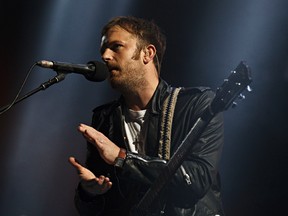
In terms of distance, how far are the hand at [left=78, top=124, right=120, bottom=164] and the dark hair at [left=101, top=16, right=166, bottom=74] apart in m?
0.70

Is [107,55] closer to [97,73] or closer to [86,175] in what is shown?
[97,73]

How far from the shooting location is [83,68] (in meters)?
1.84

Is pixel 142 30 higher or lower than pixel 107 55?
higher

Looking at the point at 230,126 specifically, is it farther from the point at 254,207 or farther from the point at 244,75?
the point at 244,75

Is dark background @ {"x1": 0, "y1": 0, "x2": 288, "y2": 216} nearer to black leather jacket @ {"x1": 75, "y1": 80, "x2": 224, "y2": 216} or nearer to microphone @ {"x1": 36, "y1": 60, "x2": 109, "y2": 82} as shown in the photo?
black leather jacket @ {"x1": 75, "y1": 80, "x2": 224, "y2": 216}

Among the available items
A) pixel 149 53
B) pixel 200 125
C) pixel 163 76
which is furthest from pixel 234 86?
pixel 163 76

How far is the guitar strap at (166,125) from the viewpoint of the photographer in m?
2.22

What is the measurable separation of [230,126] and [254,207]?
0.48 metres

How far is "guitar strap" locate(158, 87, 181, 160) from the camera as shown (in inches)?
87.6

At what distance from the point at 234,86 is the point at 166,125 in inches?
21.4

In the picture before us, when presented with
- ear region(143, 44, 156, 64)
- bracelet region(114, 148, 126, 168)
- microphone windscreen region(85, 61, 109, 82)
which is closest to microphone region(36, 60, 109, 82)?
microphone windscreen region(85, 61, 109, 82)

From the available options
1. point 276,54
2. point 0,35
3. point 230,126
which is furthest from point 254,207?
point 0,35

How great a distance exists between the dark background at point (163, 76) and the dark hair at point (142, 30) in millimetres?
519

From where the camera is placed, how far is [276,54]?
2.81 metres
